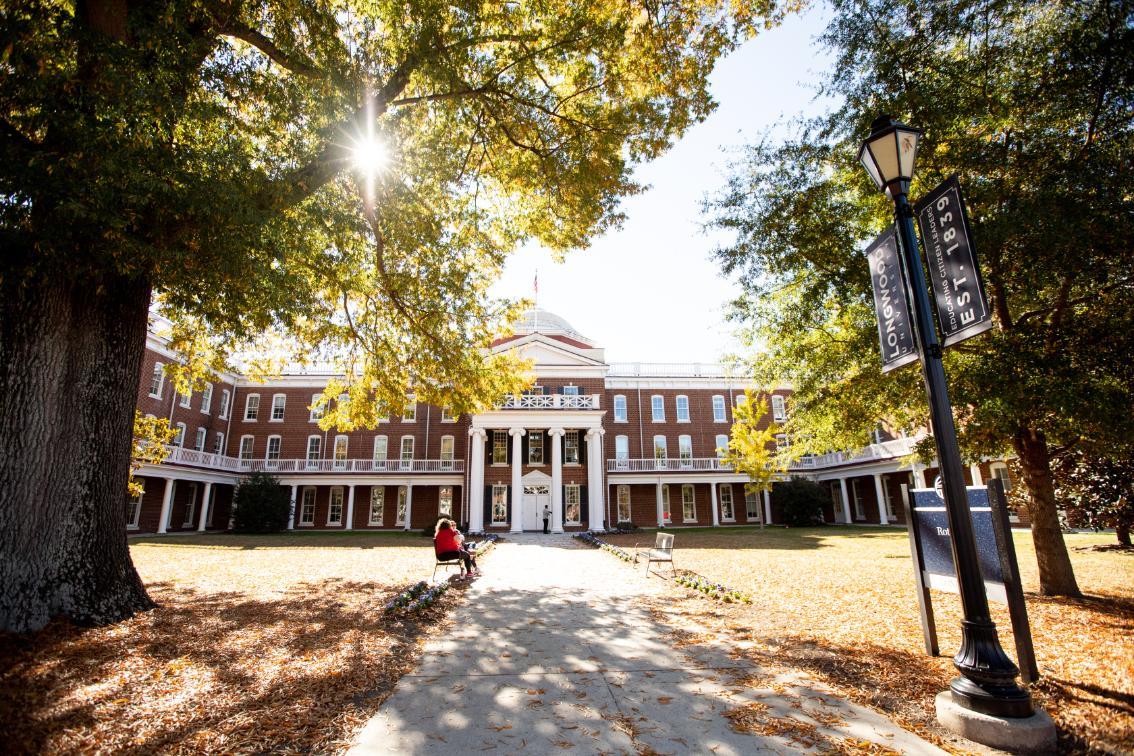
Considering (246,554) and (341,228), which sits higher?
(341,228)

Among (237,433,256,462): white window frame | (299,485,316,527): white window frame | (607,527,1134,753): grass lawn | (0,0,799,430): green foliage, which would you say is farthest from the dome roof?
(607,527,1134,753): grass lawn

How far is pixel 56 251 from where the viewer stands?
5582 mm

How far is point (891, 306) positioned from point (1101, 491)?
10.7 meters

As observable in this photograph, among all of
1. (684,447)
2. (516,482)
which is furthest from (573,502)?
(684,447)

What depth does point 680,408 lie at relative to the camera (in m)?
36.3

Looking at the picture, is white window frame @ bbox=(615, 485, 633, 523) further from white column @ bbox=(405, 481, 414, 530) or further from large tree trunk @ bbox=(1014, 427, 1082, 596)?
large tree trunk @ bbox=(1014, 427, 1082, 596)

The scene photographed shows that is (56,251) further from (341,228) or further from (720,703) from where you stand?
(720,703)

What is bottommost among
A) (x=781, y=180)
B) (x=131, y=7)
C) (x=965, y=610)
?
(x=965, y=610)

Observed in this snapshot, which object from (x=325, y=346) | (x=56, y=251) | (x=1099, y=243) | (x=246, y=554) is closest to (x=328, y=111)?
(x=56, y=251)

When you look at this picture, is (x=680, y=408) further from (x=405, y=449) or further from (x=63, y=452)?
(x=63, y=452)

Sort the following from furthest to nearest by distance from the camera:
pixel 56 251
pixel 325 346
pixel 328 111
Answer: pixel 325 346
pixel 328 111
pixel 56 251

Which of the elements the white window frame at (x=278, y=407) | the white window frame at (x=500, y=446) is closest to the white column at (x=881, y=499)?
the white window frame at (x=500, y=446)

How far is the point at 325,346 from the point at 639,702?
457 inches

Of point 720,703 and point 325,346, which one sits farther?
point 325,346
